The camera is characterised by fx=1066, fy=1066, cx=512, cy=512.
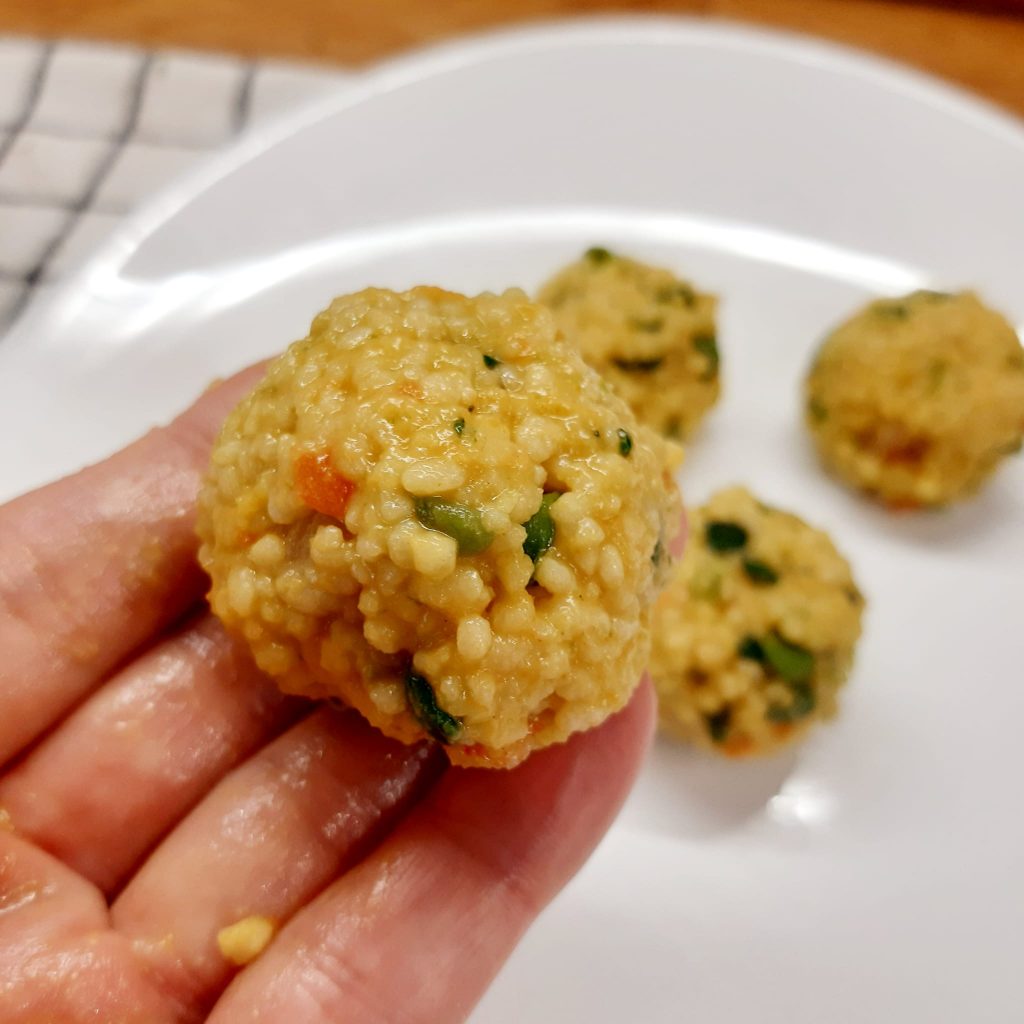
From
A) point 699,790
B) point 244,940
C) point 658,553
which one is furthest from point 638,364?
point 244,940

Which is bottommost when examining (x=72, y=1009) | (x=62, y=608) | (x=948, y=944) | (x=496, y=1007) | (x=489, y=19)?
(x=496, y=1007)

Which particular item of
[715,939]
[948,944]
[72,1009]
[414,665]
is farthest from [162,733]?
[948,944]

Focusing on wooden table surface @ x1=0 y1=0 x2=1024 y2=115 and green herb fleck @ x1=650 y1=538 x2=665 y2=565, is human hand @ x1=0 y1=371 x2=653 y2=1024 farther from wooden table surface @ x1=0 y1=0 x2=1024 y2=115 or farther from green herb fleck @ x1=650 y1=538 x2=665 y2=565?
wooden table surface @ x1=0 y1=0 x2=1024 y2=115

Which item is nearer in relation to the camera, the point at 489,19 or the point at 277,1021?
the point at 277,1021

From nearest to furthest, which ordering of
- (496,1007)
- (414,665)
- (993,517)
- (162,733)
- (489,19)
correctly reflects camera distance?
(414,665), (162,733), (496,1007), (993,517), (489,19)

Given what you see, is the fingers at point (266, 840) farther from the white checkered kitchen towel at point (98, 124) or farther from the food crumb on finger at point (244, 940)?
the white checkered kitchen towel at point (98, 124)

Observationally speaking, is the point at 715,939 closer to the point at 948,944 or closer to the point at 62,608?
the point at 948,944

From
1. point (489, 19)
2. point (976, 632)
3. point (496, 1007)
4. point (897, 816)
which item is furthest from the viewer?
point (489, 19)

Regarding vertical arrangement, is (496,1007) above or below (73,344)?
below
